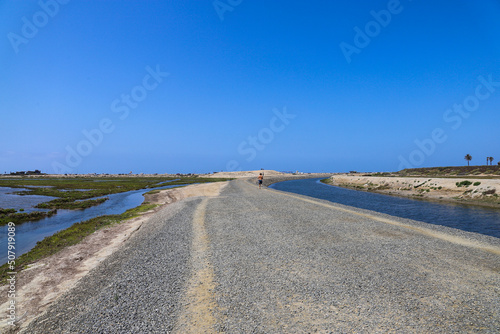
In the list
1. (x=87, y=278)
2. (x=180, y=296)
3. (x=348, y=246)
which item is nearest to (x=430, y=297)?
(x=348, y=246)

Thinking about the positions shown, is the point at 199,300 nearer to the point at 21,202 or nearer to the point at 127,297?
the point at 127,297

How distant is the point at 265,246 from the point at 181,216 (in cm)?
1174

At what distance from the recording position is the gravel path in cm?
646

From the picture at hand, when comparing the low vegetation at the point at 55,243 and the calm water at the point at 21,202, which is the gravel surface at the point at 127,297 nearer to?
the low vegetation at the point at 55,243

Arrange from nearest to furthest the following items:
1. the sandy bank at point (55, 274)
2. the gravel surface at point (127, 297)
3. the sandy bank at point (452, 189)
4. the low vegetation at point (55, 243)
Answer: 1. the gravel surface at point (127, 297)
2. the sandy bank at point (55, 274)
3. the low vegetation at point (55, 243)
4. the sandy bank at point (452, 189)

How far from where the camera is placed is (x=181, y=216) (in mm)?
22250

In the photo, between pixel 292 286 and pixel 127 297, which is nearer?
pixel 127 297

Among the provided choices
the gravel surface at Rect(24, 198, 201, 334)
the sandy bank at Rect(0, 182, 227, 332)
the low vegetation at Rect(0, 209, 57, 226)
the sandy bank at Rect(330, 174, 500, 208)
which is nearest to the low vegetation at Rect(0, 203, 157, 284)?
the sandy bank at Rect(0, 182, 227, 332)

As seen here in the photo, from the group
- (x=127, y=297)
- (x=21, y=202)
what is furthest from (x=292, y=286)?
(x=21, y=202)

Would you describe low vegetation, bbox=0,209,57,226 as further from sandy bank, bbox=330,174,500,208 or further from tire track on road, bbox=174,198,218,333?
sandy bank, bbox=330,174,500,208

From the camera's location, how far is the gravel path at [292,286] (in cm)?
646

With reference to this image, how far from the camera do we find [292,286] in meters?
8.30

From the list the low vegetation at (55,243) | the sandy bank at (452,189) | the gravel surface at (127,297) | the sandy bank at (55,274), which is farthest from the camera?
the sandy bank at (452,189)

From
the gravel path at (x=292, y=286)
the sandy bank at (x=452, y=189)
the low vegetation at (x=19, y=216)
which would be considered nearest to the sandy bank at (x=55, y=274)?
the gravel path at (x=292, y=286)
